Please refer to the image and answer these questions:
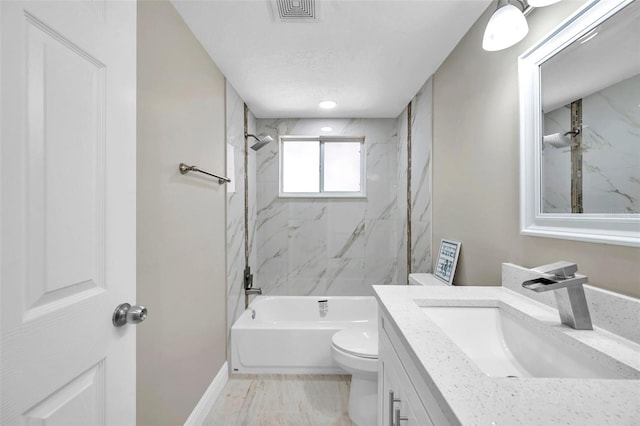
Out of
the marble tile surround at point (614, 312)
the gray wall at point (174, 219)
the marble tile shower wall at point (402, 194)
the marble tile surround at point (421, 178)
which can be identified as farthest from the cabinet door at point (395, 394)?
the marble tile shower wall at point (402, 194)

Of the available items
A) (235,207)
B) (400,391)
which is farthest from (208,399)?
(400,391)

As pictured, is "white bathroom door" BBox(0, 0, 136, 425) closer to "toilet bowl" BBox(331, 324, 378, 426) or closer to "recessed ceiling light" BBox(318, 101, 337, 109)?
"toilet bowl" BBox(331, 324, 378, 426)

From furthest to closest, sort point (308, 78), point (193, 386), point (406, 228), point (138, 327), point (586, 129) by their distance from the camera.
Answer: point (406, 228) < point (308, 78) < point (193, 386) < point (138, 327) < point (586, 129)

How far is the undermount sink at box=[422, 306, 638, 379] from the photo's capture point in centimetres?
72

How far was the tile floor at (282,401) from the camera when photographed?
5.80 ft

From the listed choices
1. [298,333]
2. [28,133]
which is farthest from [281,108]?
[28,133]

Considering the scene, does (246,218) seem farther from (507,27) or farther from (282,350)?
(507,27)

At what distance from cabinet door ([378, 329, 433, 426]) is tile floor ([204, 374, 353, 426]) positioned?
2.81ft

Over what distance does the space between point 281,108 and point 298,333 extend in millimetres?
2109

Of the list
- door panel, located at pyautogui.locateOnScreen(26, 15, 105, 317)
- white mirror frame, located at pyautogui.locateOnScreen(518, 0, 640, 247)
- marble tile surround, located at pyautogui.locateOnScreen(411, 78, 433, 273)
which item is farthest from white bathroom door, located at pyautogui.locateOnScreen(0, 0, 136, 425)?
marble tile surround, located at pyautogui.locateOnScreen(411, 78, 433, 273)

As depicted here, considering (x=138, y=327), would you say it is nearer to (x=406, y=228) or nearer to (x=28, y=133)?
(x=28, y=133)

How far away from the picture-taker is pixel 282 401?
195 centimetres

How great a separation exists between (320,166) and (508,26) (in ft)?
7.71

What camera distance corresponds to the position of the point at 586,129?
2.93 feet
